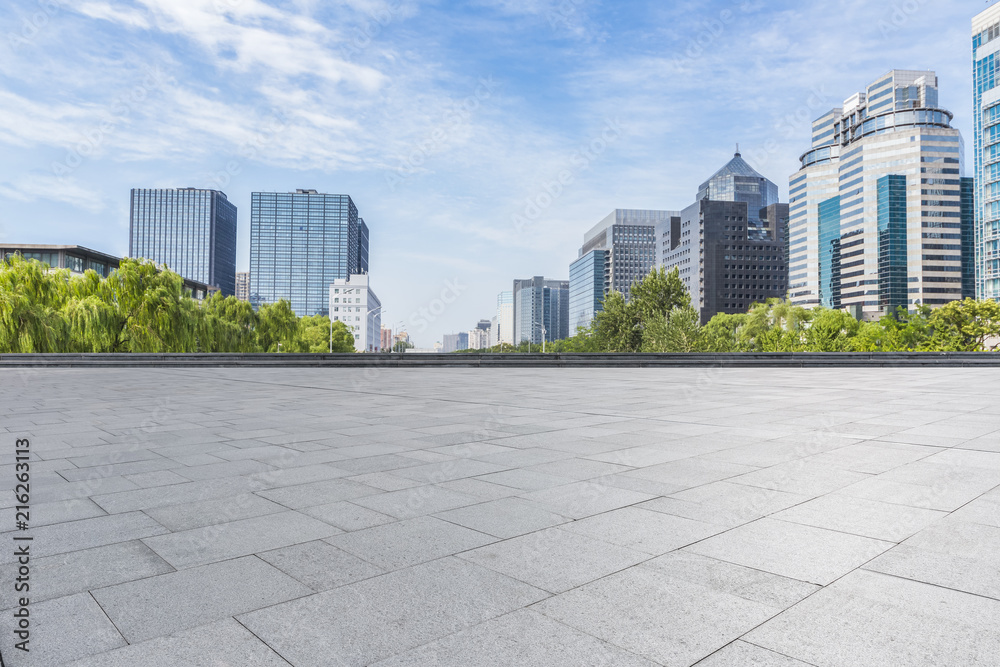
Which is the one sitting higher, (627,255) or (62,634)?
(627,255)

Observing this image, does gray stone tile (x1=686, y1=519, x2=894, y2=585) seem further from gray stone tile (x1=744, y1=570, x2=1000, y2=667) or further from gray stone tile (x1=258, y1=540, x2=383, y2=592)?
gray stone tile (x1=258, y1=540, x2=383, y2=592)

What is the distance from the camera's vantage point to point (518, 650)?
2.21 metres

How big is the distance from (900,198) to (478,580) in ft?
532

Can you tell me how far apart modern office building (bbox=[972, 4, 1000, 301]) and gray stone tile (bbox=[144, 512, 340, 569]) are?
116 meters

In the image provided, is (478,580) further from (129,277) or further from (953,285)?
(953,285)

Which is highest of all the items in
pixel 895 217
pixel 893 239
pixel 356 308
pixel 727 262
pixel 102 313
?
pixel 895 217

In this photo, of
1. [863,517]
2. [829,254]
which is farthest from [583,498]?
[829,254]

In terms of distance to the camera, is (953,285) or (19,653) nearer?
(19,653)

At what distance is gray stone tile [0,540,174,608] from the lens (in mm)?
2777

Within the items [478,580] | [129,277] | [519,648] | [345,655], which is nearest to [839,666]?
[519,648]

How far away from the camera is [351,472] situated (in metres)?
5.27

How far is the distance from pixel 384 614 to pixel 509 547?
3.19 feet

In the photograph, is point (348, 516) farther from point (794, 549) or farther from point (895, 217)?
point (895, 217)

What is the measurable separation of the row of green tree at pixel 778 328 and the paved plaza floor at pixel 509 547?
143 ft
